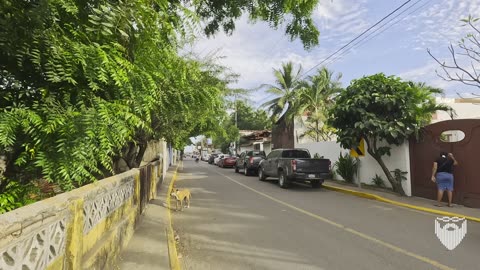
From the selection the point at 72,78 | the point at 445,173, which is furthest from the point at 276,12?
the point at 445,173

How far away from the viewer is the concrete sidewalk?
5.66 m

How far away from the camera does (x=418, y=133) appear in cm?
1310

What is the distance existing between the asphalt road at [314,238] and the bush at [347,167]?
18.7 feet

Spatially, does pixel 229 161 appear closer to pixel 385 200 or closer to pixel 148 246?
pixel 385 200

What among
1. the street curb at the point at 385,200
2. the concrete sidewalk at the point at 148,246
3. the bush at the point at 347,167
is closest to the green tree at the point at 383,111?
the street curb at the point at 385,200

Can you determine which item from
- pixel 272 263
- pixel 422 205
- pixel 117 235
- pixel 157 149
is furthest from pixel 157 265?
pixel 157 149

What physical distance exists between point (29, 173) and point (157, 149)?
21.3 m

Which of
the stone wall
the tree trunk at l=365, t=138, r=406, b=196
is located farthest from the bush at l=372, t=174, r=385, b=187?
the stone wall

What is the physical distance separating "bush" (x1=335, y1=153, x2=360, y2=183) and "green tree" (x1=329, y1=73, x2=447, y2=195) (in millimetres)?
3288

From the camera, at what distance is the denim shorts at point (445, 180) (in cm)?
1103

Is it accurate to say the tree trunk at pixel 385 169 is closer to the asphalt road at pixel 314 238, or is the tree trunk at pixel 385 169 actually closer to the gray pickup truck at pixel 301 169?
the asphalt road at pixel 314 238

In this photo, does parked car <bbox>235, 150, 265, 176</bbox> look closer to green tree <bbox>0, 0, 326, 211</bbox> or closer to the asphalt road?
the asphalt road

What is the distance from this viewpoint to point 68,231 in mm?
3314

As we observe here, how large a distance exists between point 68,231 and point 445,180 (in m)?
10.8
